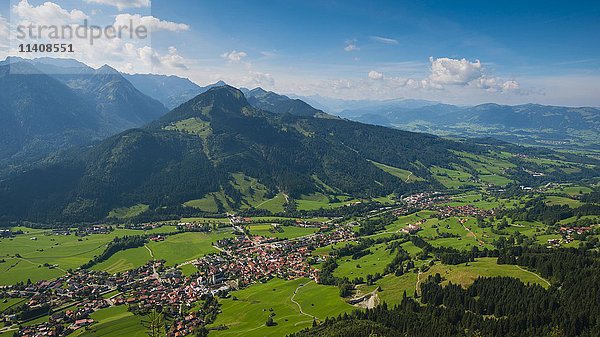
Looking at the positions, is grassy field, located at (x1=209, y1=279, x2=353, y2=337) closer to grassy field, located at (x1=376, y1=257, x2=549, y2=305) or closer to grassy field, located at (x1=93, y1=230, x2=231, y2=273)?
grassy field, located at (x1=376, y1=257, x2=549, y2=305)

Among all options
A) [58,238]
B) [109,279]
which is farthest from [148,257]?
[58,238]

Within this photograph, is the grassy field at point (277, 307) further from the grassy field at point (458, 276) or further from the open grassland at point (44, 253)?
the open grassland at point (44, 253)

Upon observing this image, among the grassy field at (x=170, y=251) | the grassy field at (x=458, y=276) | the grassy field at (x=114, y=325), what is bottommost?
the grassy field at (x=114, y=325)

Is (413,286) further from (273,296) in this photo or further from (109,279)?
(109,279)

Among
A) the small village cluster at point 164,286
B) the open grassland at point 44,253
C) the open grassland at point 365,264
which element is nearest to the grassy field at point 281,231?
the small village cluster at point 164,286

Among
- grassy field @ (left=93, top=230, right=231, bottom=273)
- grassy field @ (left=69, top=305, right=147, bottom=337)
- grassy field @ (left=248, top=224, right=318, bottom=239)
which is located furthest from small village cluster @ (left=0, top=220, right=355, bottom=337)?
grassy field @ (left=248, top=224, right=318, bottom=239)

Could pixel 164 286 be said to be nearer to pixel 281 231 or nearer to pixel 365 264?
pixel 365 264
